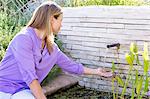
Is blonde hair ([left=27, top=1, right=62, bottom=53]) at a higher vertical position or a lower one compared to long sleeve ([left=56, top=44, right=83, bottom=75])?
higher

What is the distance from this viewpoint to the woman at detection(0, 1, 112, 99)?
2664mm

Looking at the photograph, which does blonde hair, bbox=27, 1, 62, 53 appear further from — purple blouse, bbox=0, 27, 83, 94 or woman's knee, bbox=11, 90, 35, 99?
woman's knee, bbox=11, 90, 35, 99

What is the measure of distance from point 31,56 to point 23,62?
76mm

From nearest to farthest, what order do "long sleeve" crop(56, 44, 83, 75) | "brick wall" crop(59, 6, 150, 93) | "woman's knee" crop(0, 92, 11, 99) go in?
"woman's knee" crop(0, 92, 11, 99), "long sleeve" crop(56, 44, 83, 75), "brick wall" crop(59, 6, 150, 93)

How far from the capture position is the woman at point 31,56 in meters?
2.66

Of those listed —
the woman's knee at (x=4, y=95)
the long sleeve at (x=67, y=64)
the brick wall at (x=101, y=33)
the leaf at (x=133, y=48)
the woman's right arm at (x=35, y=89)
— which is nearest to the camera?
the leaf at (x=133, y=48)

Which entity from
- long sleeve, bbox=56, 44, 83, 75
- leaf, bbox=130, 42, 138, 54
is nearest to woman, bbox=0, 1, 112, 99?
long sleeve, bbox=56, 44, 83, 75

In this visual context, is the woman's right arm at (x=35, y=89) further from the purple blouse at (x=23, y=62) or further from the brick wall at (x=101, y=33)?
the brick wall at (x=101, y=33)

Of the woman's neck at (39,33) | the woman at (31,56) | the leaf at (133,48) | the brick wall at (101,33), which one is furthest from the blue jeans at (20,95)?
the brick wall at (101,33)

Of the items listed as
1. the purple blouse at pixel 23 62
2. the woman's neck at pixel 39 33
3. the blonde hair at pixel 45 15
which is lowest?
the purple blouse at pixel 23 62

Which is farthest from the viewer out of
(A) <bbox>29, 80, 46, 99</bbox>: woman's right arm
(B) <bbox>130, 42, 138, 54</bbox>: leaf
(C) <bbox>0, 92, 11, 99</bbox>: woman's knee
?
(C) <bbox>0, 92, 11, 99</bbox>: woman's knee

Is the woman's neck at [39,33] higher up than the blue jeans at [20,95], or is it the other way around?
the woman's neck at [39,33]

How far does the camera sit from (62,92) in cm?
437

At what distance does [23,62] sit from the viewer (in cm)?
266
